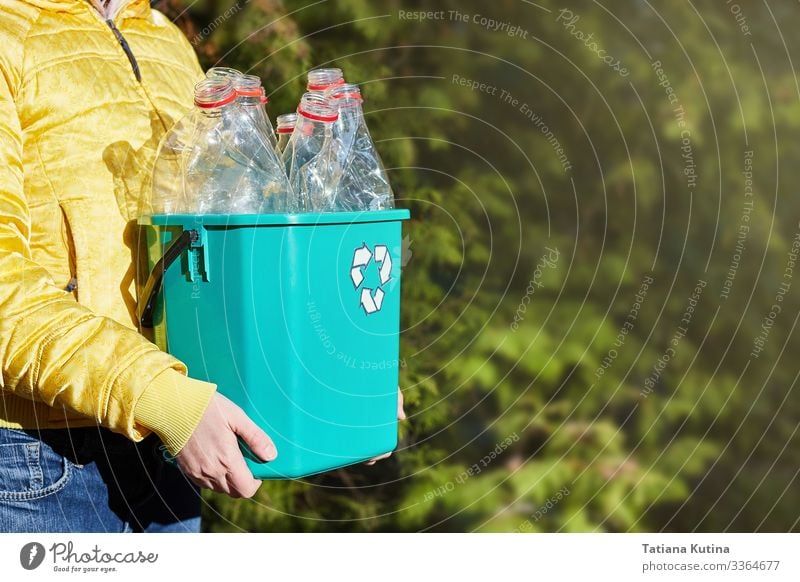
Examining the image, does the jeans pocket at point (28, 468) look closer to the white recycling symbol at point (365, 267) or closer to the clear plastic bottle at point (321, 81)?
the white recycling symbol at point (365, 267)

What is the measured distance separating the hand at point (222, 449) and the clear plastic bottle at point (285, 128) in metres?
0.46

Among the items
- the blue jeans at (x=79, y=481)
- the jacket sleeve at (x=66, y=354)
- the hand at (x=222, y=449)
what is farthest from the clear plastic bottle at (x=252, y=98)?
the blue jeans at (x=79, y=481)

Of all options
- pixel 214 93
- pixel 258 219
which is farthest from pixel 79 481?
pixel 214 93

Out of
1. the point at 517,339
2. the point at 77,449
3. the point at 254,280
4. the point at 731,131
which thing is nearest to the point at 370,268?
the point at 254,280

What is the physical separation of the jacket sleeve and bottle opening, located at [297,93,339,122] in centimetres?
41

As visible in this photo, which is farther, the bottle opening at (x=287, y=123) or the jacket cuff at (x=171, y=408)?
the bottle opening at (x=287, y=123)

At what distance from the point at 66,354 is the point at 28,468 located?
0.92ft

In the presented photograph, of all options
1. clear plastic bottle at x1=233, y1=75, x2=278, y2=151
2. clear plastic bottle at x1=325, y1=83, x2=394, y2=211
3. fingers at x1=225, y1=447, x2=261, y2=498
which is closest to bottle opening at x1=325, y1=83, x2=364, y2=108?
clear plastic bottle at x1=325, y1=83, x2=394, y2=211

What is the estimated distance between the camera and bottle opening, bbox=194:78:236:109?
4.36ft

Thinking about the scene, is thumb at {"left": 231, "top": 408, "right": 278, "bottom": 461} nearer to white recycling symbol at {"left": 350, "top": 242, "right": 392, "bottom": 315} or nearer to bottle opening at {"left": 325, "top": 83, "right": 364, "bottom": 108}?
white recycling symbol at {"left": 350, "top": 242, "right": 392, "bottom": 315}

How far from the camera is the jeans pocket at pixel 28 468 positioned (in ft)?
4.44

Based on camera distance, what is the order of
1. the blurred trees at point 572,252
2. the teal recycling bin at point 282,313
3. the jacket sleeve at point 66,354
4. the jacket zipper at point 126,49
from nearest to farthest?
the jacket sleeve at point 66,354
the teal recycling bin at point 282,313
the jacket zipper at point 126,49
the blurred trees at point 572,252
